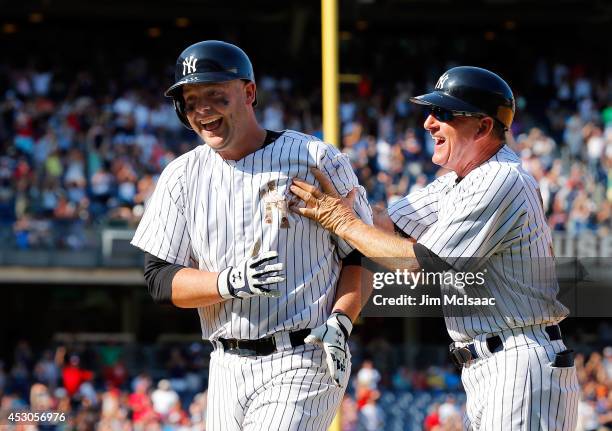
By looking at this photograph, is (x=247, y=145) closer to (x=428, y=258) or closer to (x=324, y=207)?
(x=324, y=207)

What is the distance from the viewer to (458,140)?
3.66m

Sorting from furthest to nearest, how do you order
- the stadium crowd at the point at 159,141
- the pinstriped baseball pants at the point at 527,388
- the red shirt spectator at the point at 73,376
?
the stadium crowd at the point at 159,141, the red shirt spectator at the point at 73,376, the pinstriped baseball pants at the point at 527,388

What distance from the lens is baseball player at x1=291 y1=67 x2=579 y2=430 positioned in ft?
11.4

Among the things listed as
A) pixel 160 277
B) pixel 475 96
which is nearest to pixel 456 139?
pixel 475 96

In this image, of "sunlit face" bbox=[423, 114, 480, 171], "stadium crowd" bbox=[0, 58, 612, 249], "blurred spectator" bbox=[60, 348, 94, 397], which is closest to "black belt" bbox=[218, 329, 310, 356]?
"sunlit face" bbox=[423, 114, 480, 171]

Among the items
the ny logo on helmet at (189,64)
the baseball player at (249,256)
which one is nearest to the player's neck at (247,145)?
the baseball player at (249,256)

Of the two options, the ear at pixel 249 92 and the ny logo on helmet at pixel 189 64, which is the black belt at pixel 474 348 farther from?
the ny logo on helmet at pixel 189 64

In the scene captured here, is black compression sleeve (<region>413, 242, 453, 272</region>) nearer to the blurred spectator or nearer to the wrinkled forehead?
the wrinkled forehead

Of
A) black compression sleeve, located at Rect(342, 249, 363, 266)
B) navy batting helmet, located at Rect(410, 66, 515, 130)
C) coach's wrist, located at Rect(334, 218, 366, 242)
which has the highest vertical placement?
navy batting helmet, located at Rect(410, 66, 515, 130)

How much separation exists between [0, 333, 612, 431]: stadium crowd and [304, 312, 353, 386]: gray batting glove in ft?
20.3

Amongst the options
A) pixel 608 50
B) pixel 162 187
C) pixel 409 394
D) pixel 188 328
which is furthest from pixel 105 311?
pixel 162 187

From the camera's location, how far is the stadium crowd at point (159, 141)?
46.1 ft

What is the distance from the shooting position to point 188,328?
52.3 ft

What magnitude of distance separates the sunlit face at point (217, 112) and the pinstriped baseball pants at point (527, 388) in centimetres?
104
